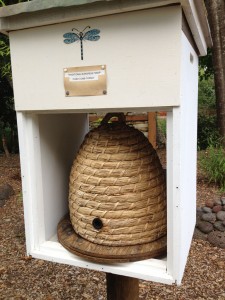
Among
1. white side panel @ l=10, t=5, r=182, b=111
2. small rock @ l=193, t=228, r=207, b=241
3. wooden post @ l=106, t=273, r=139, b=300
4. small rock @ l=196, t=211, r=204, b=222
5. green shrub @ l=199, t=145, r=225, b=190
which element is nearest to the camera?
white side panel @ l=10, t=5, r=182, b=111

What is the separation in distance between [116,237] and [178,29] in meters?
0.62

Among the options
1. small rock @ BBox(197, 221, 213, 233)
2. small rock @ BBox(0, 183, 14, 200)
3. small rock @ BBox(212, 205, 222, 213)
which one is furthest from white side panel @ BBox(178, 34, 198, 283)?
small rock @ BBox(0, 183, 14, 200)

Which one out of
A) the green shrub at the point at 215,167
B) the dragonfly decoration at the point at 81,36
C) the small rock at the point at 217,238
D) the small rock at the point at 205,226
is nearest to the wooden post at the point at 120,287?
the dragonfly decoration at the point at 81,36

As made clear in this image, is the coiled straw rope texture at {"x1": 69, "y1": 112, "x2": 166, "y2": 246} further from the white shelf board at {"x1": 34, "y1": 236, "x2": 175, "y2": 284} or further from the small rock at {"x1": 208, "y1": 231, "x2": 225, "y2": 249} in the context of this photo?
the small rock at {"x1": 208, "y1": 231, "x2": 225, "y2": 249}

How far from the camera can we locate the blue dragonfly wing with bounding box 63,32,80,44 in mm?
839

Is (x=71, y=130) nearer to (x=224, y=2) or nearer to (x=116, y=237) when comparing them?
(x=116, y=237)

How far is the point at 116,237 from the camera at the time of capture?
0.95 meters

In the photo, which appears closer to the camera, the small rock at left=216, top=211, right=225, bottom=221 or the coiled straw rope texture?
the coiled straw rope texture

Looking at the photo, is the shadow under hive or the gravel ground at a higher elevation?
the shadow under hive

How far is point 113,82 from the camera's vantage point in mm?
811

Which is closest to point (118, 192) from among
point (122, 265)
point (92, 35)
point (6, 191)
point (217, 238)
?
point (122, 265)

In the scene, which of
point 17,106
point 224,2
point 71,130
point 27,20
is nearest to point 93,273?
point 71,130

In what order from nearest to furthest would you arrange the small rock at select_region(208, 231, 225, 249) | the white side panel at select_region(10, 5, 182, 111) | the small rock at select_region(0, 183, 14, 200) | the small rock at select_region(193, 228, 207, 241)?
the white side panel at select_region(10, 5, 182, 111) → the small rock at select_region(208, 231, 225, 249) → the small rock at select_region(193, 228, 207, 241) → the small rock at select_region(0, 183, 14, 200)

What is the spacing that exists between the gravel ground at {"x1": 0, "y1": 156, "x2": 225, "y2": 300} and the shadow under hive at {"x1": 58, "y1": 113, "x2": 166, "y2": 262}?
4.72 feet
